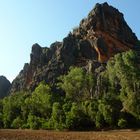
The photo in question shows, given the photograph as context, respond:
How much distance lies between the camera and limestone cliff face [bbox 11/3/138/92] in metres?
134

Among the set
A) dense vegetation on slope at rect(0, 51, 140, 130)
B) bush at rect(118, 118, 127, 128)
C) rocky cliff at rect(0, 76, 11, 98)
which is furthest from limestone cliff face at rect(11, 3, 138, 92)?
bush at rect(118, 118, 127, 128)

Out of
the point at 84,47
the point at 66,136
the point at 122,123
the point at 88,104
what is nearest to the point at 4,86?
the point at 84,47

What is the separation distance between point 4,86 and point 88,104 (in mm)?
95219

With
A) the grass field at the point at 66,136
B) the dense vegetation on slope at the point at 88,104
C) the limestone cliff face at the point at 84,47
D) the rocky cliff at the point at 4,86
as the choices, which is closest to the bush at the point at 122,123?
the dense vegetation on slope at the point at 88,104

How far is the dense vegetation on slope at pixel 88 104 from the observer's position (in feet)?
275

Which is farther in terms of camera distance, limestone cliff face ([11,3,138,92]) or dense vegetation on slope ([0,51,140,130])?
limestone cliff face ([11,3,138,92])

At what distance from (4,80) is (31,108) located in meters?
81.1

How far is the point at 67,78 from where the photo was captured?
104m

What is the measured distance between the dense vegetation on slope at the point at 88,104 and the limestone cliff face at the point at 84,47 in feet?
81.2

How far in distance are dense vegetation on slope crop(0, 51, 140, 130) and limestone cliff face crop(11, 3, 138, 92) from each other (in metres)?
24.7

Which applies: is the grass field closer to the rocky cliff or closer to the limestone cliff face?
the limestone cliff face

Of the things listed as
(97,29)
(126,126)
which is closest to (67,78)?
(126,126)

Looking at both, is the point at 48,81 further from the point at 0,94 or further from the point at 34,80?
the point at 0,94

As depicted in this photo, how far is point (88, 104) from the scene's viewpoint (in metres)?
89.1
